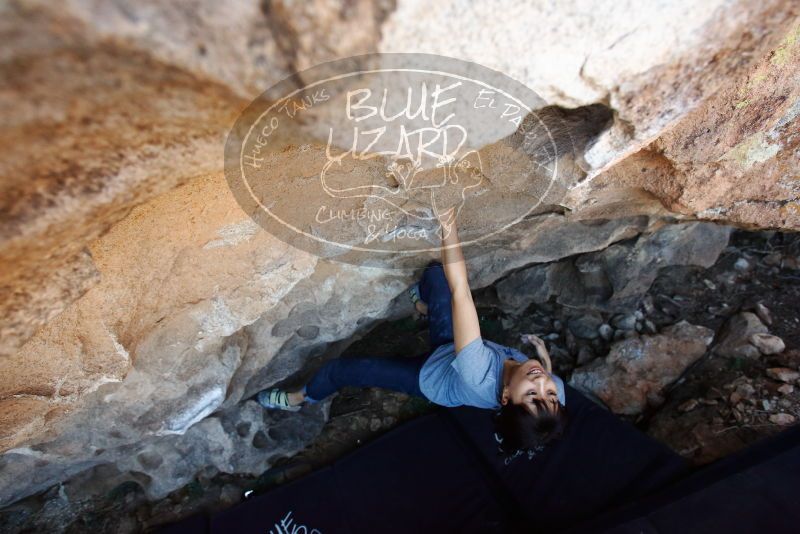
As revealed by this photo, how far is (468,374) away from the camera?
1.31 meters

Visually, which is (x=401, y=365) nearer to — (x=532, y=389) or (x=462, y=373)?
(x=462, y=373)

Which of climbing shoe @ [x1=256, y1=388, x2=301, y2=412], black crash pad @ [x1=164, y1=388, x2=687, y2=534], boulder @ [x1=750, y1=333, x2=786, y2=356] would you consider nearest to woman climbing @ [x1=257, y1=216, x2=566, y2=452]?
climbing shoe @ [x1=256, y1=388, x2=301, y2=412]

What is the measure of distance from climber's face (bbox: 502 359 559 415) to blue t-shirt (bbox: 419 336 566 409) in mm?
77

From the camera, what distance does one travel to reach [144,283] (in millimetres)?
1015

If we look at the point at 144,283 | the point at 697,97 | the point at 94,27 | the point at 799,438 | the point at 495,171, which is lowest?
the point at 799,438

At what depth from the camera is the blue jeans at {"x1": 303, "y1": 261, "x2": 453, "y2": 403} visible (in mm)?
1663

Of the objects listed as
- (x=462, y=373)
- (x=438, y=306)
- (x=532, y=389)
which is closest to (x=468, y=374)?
(x=462, y=373)

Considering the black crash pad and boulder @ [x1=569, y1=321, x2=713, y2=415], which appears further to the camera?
boulder @ [x1=569, y1=321, x2=713, y2=415]

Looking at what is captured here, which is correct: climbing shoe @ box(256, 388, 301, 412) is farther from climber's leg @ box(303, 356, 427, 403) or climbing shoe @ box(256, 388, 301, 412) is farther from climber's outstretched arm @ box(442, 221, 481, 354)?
climber's outstretched arm @ box(442, 221, 481, 354)

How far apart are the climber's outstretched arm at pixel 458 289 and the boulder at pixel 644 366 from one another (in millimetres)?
1081

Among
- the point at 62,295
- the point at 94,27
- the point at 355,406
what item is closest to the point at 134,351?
the point at 62,295

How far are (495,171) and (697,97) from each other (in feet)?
1.34

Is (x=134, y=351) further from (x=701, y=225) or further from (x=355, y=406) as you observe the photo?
(x=701, y=225)

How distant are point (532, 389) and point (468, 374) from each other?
0.59 ft
